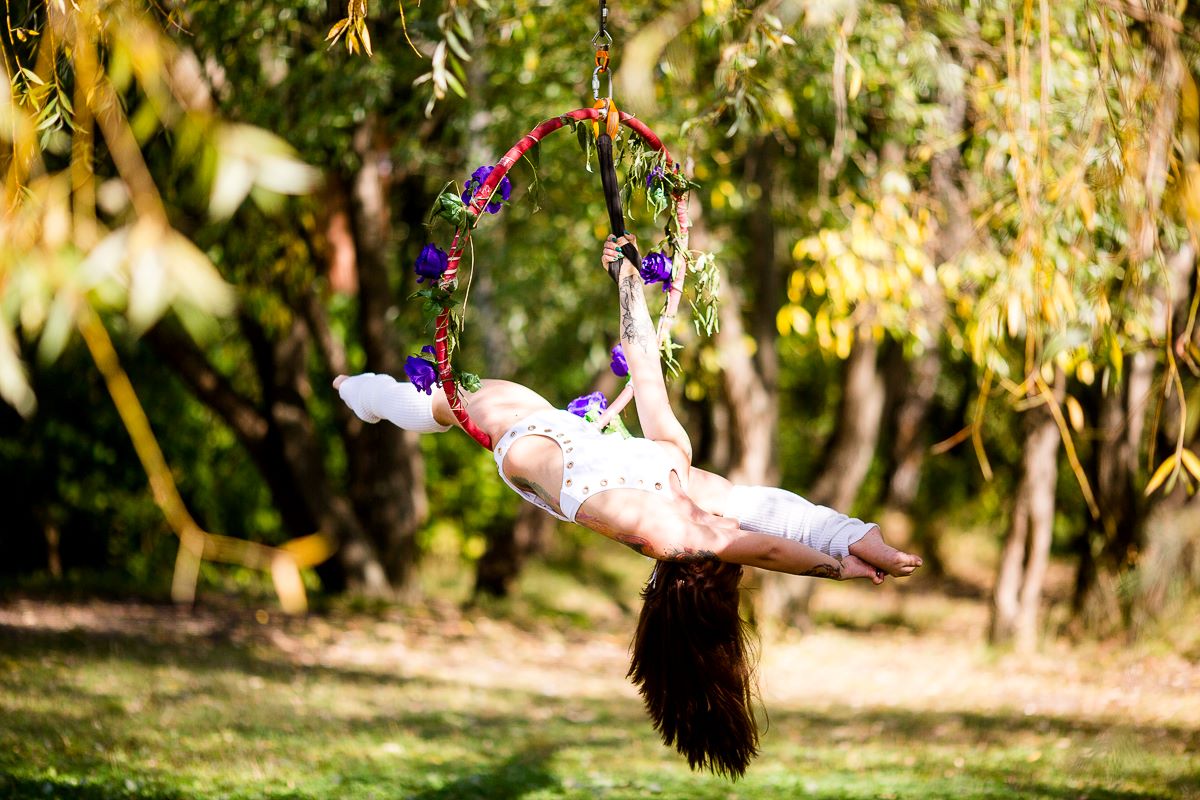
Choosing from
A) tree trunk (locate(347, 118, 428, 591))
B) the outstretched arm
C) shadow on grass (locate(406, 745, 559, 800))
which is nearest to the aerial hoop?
the outstretched arm

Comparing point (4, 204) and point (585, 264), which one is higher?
point (585, 264)

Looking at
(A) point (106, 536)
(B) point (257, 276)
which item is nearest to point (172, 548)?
(A) point (106, 536)

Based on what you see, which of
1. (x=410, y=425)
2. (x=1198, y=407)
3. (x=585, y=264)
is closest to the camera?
(x=1198, y=407)

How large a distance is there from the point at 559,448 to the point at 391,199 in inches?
323

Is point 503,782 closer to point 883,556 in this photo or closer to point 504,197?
point 504,197

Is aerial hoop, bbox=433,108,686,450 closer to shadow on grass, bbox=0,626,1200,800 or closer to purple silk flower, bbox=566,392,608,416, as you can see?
purple silk flower, bbox=566,392,608,416

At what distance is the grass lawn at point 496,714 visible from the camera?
4.86 meters

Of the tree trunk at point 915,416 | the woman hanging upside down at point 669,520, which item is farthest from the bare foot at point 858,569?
the tree trunk at point 915,416

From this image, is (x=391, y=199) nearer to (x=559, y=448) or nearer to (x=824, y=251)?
(x=824, y=251)

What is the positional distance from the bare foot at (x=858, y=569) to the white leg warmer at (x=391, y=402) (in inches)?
43.7

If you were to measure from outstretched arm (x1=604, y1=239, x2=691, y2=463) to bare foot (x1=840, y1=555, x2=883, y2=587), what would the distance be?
23.4 inches

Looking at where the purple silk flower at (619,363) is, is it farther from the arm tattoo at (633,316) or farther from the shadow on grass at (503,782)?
the shadow on grass at (503,782)

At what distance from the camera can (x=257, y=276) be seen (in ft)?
25.5

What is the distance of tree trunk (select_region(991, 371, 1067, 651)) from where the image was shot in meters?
8.31
